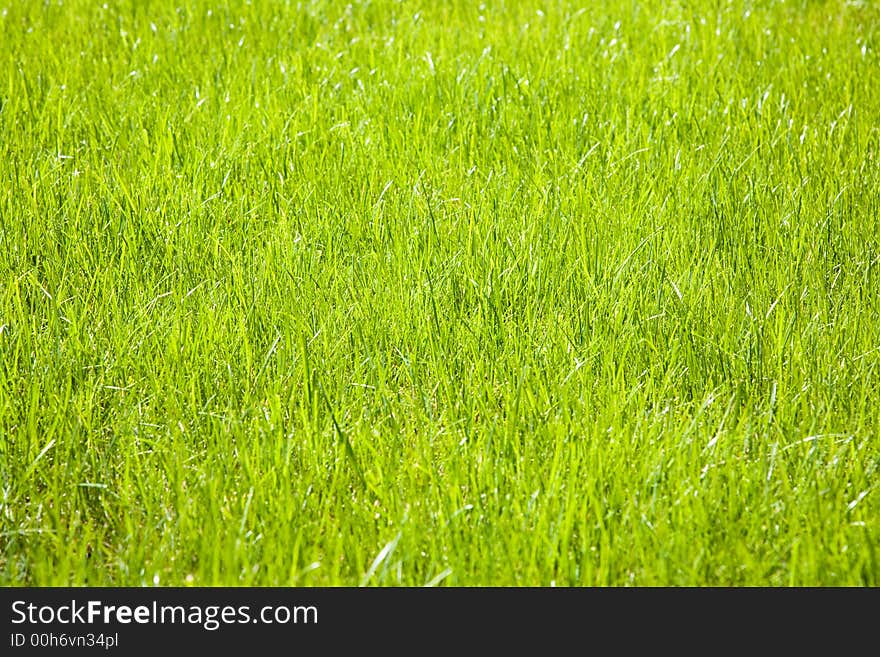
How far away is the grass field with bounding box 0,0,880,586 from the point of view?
2.04 metres

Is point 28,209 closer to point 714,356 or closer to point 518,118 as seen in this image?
point 518,118

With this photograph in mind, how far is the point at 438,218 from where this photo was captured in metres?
3.23

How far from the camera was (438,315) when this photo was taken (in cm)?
269

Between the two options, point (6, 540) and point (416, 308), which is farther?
point (416, 308)

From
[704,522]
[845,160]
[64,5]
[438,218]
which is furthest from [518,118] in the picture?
[64,5]

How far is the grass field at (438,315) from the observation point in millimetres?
2039

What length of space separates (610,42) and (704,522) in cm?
325

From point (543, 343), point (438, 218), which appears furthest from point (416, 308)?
point (438, 218)

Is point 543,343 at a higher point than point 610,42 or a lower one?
lower

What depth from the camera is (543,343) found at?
2.61 metres
